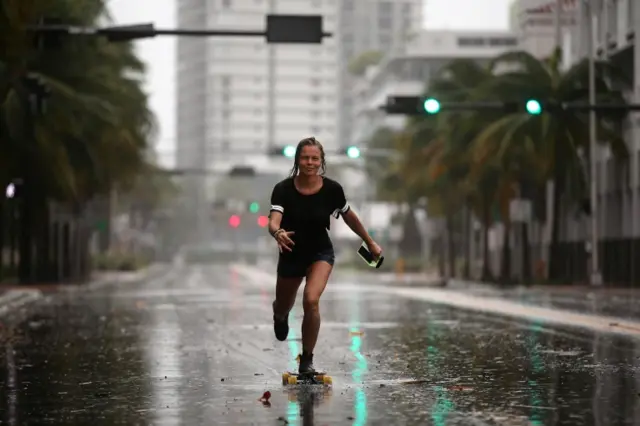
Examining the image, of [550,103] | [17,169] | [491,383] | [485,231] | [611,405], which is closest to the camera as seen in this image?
[611,405]

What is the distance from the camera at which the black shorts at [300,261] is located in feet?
43.2

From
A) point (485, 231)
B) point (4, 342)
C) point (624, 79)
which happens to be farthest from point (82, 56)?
point (4, 342)

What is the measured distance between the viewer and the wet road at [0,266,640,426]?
11.0m

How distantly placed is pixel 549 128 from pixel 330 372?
1624 inches

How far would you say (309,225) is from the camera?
13148 millimetres

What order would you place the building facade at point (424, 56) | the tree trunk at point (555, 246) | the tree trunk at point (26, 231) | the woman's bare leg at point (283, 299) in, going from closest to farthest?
the woman's bare leg at point (283, 299), the tree trunk at point (26, 231), the tree trunk at point (555, 246), the building facade at point (424, 56)

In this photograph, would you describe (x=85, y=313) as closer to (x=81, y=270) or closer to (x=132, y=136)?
(x=132, y=136)

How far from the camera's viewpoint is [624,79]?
A: 5712 centimetres

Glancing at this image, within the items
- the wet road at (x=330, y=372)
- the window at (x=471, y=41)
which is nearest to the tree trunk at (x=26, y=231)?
the wet road at (x=330, y=372)

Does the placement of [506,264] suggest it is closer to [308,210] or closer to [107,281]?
[107,281]

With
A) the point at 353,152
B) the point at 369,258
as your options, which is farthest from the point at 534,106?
the point at 369,258

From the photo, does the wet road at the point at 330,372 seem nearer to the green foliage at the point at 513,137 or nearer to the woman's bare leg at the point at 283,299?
the woman's bare leg at the point at 283,299

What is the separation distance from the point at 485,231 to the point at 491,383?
56507mm

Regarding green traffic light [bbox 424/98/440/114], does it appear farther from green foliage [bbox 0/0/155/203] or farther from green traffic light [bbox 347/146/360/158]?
green traffic light [bbox 347/146/360/158]
